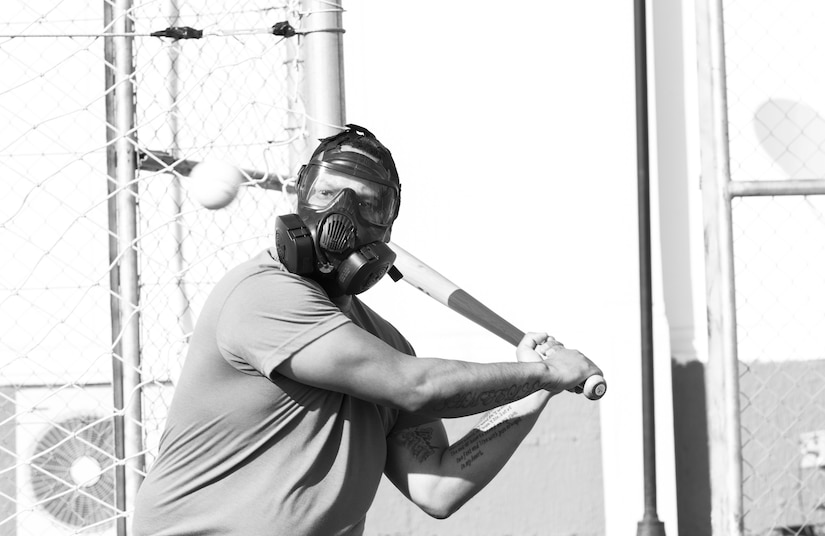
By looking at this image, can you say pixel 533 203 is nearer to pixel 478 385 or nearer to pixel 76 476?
pixel 76 476

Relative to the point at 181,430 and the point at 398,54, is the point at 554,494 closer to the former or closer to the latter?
the point at 398,54

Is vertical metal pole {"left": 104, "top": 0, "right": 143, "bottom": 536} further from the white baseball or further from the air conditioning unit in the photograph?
the air conditioning unit

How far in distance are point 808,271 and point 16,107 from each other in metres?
3.99

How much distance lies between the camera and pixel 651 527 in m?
4.73

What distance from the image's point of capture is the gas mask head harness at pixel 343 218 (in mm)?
1919

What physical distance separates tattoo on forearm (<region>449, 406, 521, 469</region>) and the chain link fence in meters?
3.36

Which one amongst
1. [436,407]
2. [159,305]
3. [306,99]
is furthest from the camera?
[159,305]

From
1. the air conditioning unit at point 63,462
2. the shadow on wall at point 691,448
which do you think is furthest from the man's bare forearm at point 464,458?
the shadow on wall at point 691,448

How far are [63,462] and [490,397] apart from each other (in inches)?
136

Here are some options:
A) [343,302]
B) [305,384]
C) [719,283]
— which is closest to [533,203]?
[719,283]

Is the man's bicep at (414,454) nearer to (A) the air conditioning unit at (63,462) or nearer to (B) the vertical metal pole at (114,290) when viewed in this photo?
(B) the vertical metal pole at (114,290)

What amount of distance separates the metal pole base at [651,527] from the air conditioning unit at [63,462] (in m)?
2.19

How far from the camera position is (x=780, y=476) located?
5.16 m

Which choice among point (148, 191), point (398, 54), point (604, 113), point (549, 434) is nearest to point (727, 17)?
point (604, 113)
